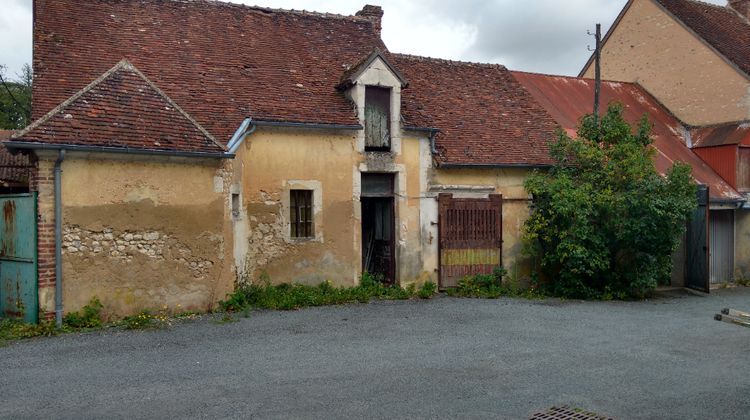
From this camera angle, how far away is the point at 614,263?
48.9 ft

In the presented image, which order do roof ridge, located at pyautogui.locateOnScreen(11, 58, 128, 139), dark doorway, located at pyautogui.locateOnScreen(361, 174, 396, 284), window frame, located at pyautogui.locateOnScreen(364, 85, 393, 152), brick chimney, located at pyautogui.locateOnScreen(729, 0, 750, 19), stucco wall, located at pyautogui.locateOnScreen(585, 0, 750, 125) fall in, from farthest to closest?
brick chimney, located at pyautogui.locateOnScreen(729, 0, 750, 19)
stucco wall, located at pyautogui.locateOnScreen(585, 0, 750, 125)
dark doorway, located at pyautogui.locateOnScreen(361, 174, 396, 284)
window frame, located at pyautogui.locateOnScreen(364, 85, 393, 152)
roof ridge, located at pyautogui.locateOnScreen(11, 58, 128, 139)

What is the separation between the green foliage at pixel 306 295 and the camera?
12.0 m

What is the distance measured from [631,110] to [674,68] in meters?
2.24

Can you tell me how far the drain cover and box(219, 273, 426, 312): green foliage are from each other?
22.4 feet

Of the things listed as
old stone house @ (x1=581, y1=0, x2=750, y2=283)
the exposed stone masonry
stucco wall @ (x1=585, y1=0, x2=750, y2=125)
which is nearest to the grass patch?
the exposed stone masonry

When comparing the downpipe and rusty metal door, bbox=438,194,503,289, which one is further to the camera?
rusty metal door, bbox=438,194,503,289

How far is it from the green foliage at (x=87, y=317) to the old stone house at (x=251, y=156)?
0.55 feet

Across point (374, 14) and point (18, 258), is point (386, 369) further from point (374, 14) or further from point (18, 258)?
point (374, 14)

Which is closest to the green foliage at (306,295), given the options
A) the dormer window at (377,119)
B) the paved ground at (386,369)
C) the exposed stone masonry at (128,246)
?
the paved ground at (386,369)

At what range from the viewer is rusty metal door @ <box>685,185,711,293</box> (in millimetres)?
16500

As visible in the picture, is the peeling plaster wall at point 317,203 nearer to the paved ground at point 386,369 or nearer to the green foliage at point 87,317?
the paved ground at point 386,369

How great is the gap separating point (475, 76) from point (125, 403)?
1489 centimetres

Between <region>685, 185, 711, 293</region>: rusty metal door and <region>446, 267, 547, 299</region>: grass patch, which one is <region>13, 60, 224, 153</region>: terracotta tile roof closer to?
<region>446, 267, 547, 299</region>: grass patch

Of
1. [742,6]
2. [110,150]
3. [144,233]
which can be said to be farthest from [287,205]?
[742,6]
